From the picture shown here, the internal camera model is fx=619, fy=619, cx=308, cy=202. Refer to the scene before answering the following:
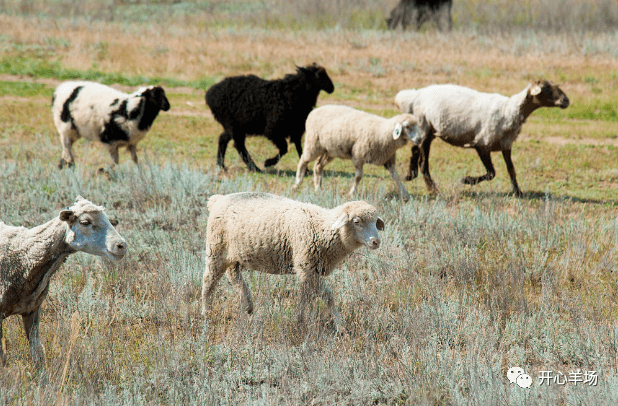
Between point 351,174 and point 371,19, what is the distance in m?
22.4

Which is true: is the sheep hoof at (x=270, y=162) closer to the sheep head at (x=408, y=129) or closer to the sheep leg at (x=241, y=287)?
the sheep head at (x=408, y=129)

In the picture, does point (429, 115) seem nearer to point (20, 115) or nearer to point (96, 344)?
point (96, 344)

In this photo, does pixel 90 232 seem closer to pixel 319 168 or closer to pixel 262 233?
pixel 262 233

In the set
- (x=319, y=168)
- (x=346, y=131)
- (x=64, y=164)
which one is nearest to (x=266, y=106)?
(x=319, y=168)

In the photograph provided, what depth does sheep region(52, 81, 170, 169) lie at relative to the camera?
1077 cm

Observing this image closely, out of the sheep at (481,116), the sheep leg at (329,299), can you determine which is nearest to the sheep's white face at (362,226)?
the sheep leg at (329,299)

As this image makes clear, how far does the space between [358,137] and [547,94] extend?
342 centimetres

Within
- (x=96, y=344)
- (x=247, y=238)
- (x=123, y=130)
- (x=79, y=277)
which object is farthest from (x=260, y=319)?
(x=123, y=130)

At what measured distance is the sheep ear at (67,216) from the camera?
4148mm

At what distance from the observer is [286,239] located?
5.39 m

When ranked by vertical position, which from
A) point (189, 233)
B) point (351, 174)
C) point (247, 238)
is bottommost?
point (351, 174)

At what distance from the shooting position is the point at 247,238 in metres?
5.38

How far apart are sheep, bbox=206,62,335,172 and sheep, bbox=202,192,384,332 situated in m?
6.62

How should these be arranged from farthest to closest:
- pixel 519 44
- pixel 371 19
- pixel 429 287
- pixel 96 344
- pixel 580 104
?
pixel 371 19, pixel 519 44, pixel 580 104, pixel 429 287, pixel 96 344
